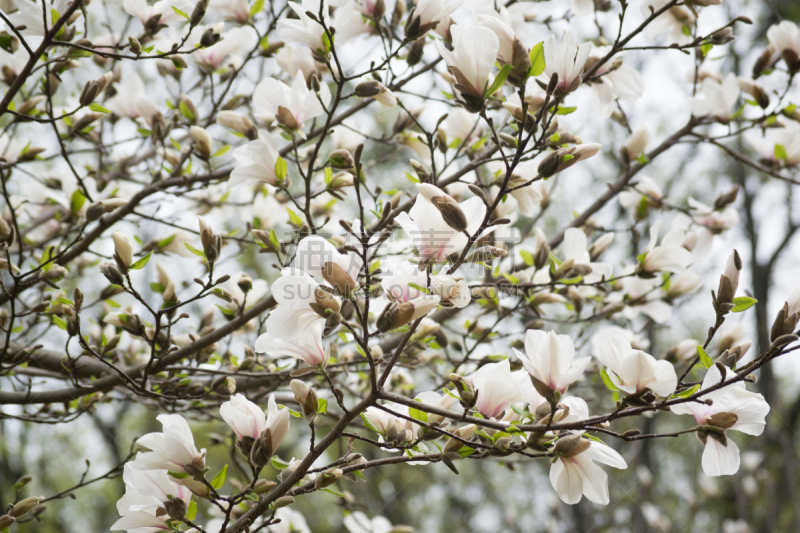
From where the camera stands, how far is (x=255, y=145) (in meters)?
1.22

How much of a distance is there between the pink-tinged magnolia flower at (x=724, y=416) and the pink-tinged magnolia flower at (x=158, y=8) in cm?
144

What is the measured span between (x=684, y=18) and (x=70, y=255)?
185 centimetres

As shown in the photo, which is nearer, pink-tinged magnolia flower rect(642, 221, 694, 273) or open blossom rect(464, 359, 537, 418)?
open blossom rect(464, 359, 537, 418)

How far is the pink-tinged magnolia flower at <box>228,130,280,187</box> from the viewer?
48.1 inches

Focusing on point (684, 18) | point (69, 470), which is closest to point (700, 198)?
point (684, 18)

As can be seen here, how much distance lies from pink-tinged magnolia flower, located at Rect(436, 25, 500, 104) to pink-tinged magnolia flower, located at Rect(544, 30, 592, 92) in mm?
139

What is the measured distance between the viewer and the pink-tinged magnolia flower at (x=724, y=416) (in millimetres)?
905

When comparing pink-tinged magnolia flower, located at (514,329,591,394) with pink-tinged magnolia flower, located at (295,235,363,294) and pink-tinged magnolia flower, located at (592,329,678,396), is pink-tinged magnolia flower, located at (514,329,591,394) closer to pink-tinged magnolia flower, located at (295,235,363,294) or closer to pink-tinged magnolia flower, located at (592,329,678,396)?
pink-tinged magnolia flower, located at (592,329,678,396)

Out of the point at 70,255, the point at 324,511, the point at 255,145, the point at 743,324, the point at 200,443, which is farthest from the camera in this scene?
the point at 324,511

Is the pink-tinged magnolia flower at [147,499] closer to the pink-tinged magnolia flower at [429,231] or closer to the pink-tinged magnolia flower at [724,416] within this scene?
the pink-tinged magnolia flower at [429,231]

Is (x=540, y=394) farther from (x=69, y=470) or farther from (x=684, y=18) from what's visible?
(x=69, y=470)

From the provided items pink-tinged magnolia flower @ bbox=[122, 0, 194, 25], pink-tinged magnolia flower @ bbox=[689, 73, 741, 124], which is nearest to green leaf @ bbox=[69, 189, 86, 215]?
pink-tinged magnolia flower @ bbox=[122, 0, 194, 25]

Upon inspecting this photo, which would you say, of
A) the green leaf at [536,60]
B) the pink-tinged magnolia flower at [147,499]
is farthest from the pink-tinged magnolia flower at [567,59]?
the pink-tinged magnolia flower at [147,499]

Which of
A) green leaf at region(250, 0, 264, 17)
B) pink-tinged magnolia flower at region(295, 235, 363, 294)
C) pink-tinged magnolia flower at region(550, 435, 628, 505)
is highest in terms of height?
green leaf at region(250, 0, 264, 17)
